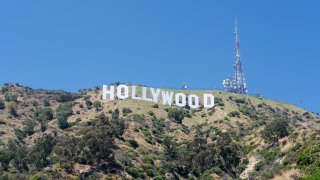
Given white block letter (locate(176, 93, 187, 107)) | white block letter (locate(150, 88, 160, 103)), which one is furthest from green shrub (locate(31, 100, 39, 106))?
white block letter (locate(176, 93, 187, 107))

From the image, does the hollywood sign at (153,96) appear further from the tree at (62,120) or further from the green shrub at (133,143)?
the green shrub at (133,143)

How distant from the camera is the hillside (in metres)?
85.8

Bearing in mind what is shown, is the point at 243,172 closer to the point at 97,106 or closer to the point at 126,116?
the point at 126,116

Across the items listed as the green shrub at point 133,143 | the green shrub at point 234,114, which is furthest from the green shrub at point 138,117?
the green shrub at point 234,114

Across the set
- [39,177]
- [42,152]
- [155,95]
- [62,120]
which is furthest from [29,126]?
[39,177]

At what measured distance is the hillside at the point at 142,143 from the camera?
85.8 m

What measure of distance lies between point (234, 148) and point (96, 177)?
30481 mm

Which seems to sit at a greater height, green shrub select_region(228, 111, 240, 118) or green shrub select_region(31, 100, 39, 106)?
green shrub select_region(31, 100, 39, 106)

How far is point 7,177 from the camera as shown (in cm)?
7775

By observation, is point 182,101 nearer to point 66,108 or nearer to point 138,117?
point 138,117

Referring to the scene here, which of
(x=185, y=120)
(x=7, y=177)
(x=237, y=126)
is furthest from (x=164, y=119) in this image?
(x=7, y=177)

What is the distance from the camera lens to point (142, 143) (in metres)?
110

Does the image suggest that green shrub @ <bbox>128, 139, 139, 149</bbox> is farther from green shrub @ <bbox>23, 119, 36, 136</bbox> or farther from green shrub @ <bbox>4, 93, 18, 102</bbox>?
green shrub @ <bbox>4, 93, 18, 102</bbox>

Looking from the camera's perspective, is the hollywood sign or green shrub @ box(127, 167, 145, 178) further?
the hollywood sign
